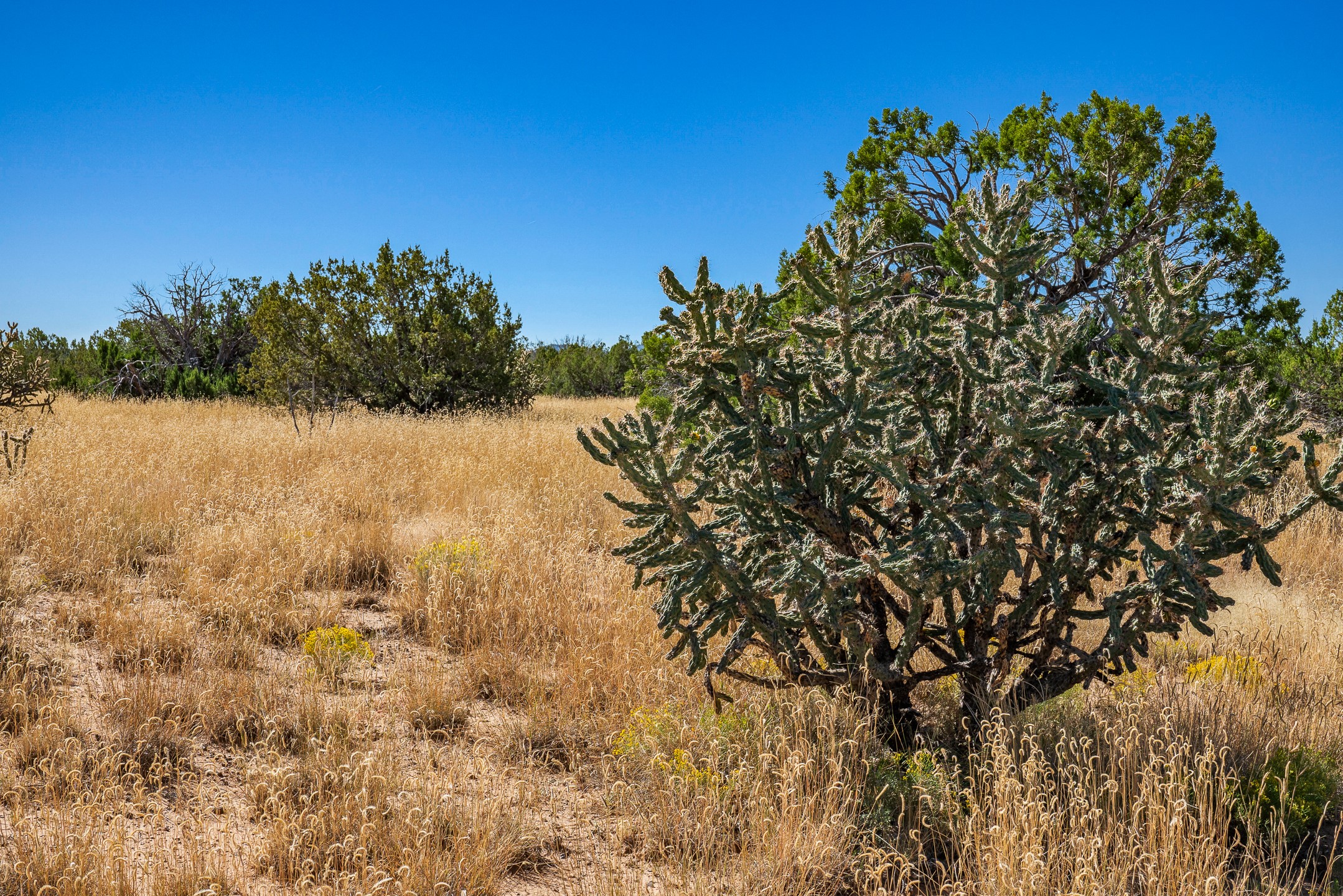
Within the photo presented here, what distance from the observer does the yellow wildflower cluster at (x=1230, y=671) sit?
11.9ft

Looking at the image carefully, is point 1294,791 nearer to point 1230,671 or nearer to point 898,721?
point 1230,671

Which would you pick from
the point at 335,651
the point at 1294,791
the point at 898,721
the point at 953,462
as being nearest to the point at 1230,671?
the point at 1294,791

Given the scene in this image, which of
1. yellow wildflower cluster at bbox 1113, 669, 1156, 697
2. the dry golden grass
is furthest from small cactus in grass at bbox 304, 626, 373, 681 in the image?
yellow wildflower cluster at bbox 1113, 669, 1156, 697

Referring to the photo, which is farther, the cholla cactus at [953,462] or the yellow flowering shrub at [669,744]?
the yellow flowering shrub at [669,744]

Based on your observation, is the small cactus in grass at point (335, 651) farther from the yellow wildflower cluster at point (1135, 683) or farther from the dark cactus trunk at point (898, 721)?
the yellow wildflower cluster at point (1135, 683)

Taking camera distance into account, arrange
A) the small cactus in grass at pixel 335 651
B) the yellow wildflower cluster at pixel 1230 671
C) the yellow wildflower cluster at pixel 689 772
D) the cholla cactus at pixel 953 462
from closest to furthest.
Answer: the cholla cactus at pixel 953 462
the yellow wildflower cluster at pixel 689 772
the yellow wildflower cluster at pixel 1230 671
the small cactus in grass at pixel 335 651

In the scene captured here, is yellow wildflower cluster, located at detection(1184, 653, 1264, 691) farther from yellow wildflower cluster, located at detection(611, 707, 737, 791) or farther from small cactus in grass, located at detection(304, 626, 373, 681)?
small cactus in grass, located at detection(304, 626, 373, 681)

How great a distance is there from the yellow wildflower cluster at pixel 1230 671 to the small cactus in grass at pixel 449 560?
13.7 ft

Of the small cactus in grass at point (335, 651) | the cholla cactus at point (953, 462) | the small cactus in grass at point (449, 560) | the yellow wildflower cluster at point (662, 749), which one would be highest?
the cholla cactus at point (953, 462)

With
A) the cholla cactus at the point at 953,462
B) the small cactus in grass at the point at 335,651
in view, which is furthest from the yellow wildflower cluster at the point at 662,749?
the small cactus in grass at the point at 335,651

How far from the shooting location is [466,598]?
187 inches

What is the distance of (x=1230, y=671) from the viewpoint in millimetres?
3658

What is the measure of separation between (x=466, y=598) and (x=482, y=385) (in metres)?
12.5

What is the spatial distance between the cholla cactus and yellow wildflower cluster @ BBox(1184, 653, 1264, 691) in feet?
4.11
